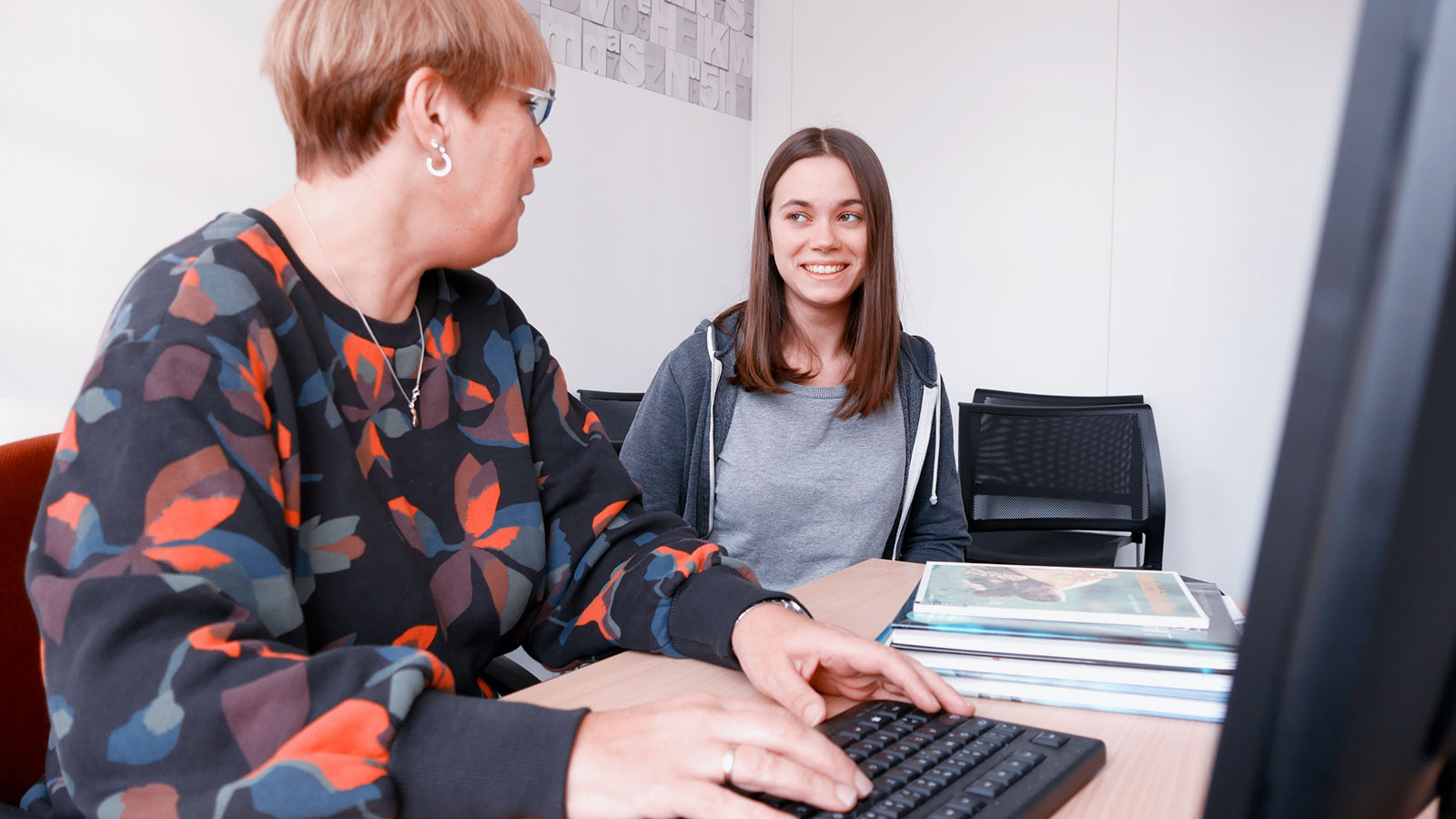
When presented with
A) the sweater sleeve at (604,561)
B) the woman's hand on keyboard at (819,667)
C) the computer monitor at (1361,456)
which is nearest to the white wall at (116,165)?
the sweater sleeve at (604,561)

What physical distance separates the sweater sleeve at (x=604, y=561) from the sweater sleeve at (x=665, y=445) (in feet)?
1.86

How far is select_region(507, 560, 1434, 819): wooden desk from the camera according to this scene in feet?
2.12

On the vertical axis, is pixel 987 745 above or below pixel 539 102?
below

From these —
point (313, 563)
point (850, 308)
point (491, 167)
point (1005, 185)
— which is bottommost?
point (313, 563)

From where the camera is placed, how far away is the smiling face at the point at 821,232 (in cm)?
179

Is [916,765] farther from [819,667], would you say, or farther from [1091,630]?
[1091,630]

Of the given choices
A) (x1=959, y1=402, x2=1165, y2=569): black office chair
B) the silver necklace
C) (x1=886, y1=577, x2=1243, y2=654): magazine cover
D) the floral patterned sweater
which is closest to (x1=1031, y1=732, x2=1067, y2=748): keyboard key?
(x1=886, y1=577, x2=1243, y2=654): magazine cover

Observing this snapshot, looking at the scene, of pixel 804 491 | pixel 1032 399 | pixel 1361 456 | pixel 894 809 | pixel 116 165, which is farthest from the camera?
pixel 1032 399

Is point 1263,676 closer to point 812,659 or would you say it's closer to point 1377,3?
point 1377,3

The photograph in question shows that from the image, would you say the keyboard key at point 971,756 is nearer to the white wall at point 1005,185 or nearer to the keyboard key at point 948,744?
the keyboard key at point 948,744

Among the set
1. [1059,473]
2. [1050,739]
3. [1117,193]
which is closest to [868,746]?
[1050,739]

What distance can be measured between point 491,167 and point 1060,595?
2.46 ft

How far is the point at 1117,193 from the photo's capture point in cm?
355

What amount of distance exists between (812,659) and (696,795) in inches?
11.2
